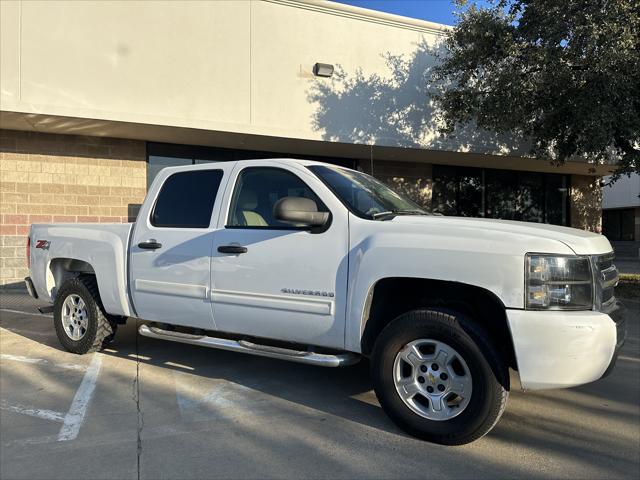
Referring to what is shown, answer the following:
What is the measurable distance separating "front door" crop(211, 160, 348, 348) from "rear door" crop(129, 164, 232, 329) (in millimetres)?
184

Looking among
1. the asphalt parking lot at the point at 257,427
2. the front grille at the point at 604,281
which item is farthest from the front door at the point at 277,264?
the front grille at the point at 604,281

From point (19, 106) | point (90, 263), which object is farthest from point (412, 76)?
point (90, 263)

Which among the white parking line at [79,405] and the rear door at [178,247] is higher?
the rear door at [178,247]

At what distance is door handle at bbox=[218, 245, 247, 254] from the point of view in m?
4.27

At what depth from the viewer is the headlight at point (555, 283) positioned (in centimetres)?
319

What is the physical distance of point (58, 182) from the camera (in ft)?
36.2

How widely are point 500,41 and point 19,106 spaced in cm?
886

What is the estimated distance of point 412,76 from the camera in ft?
40.7

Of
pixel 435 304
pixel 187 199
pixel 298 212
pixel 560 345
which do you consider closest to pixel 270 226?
pixel 298 212

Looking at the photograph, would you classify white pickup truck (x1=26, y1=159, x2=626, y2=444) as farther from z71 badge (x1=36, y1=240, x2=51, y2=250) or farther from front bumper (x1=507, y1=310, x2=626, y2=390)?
z71 badge (x1=36, y1=240, x2=51, y2=250)

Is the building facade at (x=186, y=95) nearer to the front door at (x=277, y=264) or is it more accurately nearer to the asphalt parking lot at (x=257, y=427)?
the asphalt parking lot at (x=257, y=427)

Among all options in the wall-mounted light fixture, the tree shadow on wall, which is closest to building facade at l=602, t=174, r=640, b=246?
the tree shadow on wall

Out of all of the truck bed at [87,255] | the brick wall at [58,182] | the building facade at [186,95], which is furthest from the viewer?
the brick wall at [58,182]

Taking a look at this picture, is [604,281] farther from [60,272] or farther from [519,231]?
[60,272]
